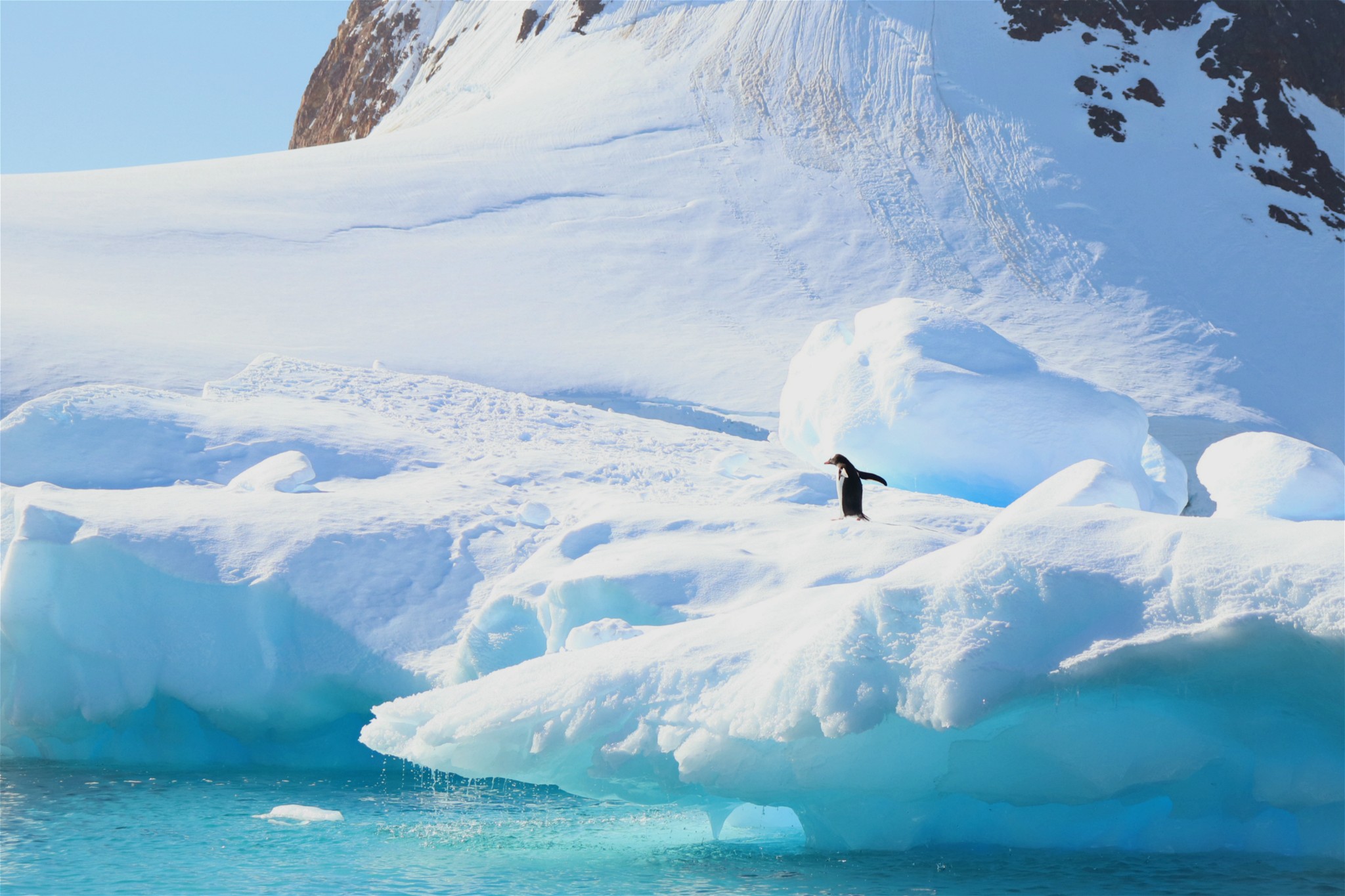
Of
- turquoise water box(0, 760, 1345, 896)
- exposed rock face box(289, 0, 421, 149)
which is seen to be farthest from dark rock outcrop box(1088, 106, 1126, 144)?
exposed rock face box(289, 0, 421, 149)

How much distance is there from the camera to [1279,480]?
12859 mm

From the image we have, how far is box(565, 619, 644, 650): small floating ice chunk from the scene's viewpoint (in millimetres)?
7242

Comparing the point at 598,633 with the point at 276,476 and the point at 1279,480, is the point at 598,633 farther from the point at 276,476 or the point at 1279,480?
the point at 1279,480

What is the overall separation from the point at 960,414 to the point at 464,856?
25.2 ft

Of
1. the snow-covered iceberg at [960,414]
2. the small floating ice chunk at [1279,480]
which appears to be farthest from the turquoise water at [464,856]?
the small floating ice chunk at [1279,480]

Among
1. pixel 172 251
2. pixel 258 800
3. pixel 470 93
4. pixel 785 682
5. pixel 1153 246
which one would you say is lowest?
pixel 258 800

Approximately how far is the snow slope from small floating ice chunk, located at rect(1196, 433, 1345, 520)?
5.20 m

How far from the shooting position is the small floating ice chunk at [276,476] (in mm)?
9680

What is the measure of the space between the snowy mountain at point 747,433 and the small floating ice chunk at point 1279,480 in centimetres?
5

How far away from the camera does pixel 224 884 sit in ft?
17.9

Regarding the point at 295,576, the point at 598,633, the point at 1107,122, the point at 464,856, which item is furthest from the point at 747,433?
the point at 1107,122

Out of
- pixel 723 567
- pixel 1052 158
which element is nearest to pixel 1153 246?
pixel 1052 158

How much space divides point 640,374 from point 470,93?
21.6 m

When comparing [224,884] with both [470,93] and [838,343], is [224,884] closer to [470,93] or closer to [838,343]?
[838,343]
